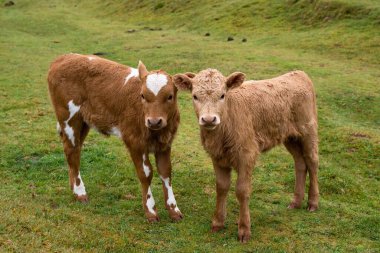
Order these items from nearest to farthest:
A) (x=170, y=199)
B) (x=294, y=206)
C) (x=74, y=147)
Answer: (x=170, y=199) < (x=294, y=206) < (x=74, y=147)

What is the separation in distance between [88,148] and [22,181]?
7.71 feet

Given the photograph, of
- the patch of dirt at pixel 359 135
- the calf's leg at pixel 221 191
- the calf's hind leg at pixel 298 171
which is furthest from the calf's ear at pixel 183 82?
the patch of dirt at pixel 359 135

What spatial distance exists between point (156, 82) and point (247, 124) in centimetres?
165

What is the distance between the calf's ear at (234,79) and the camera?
24.8ft

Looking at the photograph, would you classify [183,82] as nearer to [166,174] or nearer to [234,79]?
[234,79]

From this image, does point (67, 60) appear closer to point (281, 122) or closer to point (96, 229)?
point (96, 229)

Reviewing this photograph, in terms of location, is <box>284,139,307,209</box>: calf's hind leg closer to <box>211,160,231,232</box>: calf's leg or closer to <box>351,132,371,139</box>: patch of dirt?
<box>211,160,231,232</box>: calf's leg

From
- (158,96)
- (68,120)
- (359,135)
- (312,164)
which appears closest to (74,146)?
(68,120)

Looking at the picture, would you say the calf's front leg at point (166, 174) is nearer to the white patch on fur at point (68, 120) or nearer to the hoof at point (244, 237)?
the hoof at point (244, 237)

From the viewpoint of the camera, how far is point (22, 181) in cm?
1040

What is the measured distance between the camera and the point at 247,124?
8.05 m

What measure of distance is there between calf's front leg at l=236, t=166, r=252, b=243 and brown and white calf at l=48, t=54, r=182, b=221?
1.36 m

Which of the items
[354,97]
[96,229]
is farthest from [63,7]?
[96,229]

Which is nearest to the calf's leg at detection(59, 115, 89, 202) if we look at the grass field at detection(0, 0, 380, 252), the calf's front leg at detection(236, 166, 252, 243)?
the grass field at detection(0, 0, 380, 252)
